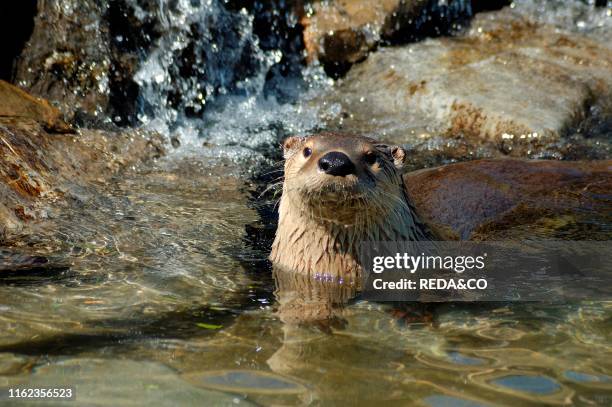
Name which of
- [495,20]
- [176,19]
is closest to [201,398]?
[176,19]

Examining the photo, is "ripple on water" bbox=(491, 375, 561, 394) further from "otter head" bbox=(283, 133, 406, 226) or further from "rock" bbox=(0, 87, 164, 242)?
"rock" bbox=(0, 87, 164, 242)

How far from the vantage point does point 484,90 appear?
6598mm

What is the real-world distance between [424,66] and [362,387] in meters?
4.77

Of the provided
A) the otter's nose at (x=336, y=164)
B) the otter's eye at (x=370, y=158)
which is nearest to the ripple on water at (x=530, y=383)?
the otter's nose at (x=336, y=164)

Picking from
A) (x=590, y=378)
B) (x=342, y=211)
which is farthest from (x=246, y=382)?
(x=342, y=211)

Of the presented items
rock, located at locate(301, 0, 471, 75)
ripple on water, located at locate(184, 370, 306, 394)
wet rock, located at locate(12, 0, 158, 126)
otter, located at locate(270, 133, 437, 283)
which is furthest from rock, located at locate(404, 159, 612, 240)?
rock, located at locate(301, 0, 471, 75)

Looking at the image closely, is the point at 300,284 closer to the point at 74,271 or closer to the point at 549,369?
the point at 74,271

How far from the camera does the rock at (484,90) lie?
244 inches

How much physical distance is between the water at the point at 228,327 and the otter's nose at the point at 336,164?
0.51 meters

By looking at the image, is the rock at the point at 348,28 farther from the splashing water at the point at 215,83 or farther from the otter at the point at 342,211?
the otter at the point at 342,211

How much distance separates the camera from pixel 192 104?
6.84 meters

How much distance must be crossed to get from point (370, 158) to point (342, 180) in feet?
0.99

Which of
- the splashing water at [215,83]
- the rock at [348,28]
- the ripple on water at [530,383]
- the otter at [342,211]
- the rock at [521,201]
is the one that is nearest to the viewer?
the ripple on water at [530,383]

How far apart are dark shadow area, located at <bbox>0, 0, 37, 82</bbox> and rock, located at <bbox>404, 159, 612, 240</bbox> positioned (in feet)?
10.2
